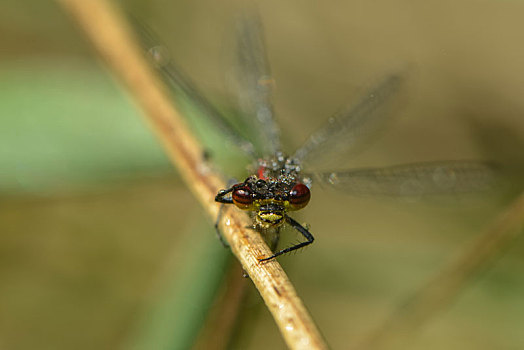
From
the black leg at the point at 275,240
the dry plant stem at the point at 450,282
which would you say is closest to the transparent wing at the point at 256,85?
the black leg at the point at 275,240

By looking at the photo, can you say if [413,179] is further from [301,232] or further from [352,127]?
[301,232]

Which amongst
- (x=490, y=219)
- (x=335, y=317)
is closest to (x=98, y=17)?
(x=335, y=317)

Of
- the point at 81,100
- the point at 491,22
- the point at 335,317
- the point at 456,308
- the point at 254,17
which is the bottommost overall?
the point at 456,308

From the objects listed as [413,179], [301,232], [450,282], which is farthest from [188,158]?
[450,282]

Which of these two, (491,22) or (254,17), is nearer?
(254,17)

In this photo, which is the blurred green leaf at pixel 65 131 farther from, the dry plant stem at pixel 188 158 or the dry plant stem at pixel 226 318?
the dry plant stem at pixel 226 318

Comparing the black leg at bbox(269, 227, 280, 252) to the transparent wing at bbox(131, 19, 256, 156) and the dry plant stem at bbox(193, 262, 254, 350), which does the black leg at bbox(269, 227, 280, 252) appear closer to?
the dry plant stem at bbox(193, 262, 254, 350)

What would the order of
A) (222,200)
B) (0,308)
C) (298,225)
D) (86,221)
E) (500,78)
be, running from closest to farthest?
(222,200) → (298,225) → (0,308) → (86,221) → (500,78)

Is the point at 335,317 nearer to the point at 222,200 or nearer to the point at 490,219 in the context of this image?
the point at 490,219
